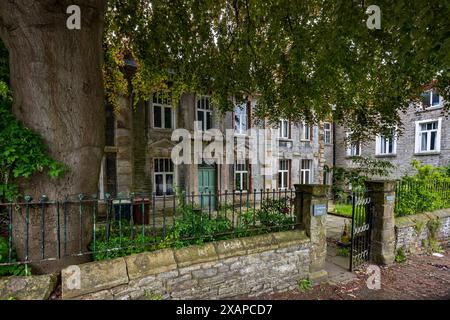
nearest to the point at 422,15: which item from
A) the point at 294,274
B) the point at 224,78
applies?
the point at 224,78

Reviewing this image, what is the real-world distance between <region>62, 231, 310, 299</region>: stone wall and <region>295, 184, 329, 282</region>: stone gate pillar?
0.16 m

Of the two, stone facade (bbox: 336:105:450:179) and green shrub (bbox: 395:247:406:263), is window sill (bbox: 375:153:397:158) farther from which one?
green shrub (bbox: 395:247:406:263)

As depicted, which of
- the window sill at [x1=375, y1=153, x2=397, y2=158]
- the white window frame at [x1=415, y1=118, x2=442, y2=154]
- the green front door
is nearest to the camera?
the green front door

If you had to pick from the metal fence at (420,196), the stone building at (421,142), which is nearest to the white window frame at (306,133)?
the stone building at (421,142)

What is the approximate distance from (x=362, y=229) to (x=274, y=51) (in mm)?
4729

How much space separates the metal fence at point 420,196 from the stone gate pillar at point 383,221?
1.08 metres

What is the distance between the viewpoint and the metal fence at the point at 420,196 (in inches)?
255

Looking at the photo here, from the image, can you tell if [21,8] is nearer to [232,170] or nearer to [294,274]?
[294,274]

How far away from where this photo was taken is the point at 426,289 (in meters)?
4.66

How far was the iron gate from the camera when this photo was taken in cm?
538

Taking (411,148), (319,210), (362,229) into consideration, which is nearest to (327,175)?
→ (411,148)

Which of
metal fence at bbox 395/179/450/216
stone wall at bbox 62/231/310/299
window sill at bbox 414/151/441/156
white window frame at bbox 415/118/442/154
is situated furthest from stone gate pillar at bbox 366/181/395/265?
white window frame at bbox 415/118/442/154

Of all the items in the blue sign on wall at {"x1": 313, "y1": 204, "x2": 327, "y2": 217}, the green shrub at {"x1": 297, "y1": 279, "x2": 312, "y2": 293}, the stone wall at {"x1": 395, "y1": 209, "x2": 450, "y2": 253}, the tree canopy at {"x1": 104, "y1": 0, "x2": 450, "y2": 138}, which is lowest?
the green shrub at {"x1": 297, "y1": 279, "x2": 312, "y2": 293}

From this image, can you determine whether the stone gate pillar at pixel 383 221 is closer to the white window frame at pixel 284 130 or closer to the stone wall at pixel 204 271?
the stone wall at pixel 204 271
